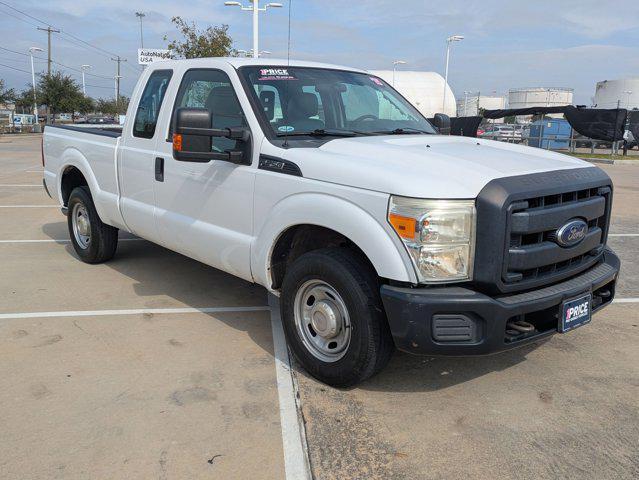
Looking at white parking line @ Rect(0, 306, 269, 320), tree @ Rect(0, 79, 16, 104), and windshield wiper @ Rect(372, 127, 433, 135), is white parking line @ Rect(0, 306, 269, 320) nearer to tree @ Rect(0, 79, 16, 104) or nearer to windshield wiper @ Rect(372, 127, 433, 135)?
windshield wiper @ Rect(372, 127, 433, 135)

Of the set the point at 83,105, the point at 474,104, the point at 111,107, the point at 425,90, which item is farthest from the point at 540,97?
the point at 111,107

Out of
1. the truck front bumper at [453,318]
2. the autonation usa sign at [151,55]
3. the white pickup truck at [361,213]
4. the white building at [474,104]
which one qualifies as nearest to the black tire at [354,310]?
the white pickup truck at [361,213]

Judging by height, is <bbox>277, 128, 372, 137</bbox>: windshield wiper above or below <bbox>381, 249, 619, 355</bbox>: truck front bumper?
above

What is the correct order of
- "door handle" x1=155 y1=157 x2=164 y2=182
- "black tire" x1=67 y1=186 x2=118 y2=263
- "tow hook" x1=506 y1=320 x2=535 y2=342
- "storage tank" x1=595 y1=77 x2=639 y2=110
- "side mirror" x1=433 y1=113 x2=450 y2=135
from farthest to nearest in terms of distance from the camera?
"storage tank" x1=595 y1=77 x2=639 y2=110 < "black tire" x1=67 y1=186 x2=118 y2=263 < "side mirror" x1=433 y1=113 x2=450 y2=135 < "door handle" x1=155 y1=157 x2=164 y2=182 < "tow hook" x1=506 y1=320 x2=535 y2=342

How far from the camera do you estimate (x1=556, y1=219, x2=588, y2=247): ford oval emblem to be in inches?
130

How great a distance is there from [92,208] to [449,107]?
47389 mm

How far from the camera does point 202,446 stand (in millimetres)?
3000

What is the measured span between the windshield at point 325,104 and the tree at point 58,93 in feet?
197

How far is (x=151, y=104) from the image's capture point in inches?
201

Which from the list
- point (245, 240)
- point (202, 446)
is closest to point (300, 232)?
point (245, 240)

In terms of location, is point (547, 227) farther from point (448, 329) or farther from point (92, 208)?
point (92, 208)

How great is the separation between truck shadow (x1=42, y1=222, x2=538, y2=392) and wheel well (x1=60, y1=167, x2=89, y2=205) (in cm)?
71

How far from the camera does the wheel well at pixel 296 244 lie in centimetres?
371

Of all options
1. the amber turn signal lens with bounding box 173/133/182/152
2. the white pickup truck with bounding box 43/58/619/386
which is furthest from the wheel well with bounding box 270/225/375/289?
the amber turn signal lens with bounding box 173/133/182/152
